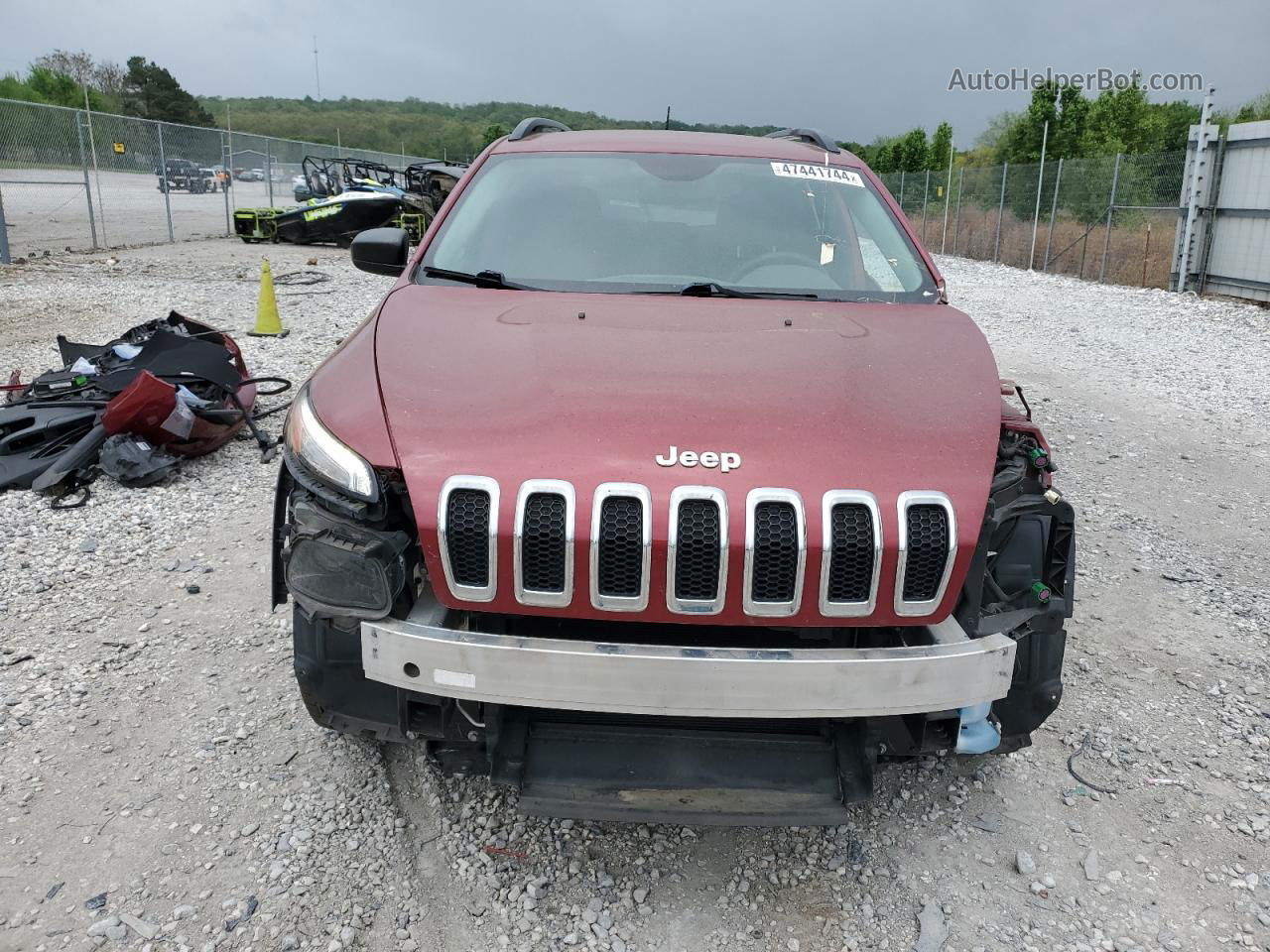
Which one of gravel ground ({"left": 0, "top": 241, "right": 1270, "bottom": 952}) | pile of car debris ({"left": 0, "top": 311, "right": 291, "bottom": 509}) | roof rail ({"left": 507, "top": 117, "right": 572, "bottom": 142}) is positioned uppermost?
roof rail ({"left": 507, "top": 117, "right": 572, "bottom": 142})

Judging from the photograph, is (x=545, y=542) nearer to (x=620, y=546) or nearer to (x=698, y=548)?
(x=620, y=546)

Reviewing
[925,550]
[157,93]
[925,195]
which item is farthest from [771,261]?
[157,93]

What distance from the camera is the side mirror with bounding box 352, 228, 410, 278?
3.77m

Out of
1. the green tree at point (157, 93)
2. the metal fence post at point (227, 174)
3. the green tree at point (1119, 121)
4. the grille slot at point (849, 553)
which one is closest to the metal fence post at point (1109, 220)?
the green tree at point (1119, 121)

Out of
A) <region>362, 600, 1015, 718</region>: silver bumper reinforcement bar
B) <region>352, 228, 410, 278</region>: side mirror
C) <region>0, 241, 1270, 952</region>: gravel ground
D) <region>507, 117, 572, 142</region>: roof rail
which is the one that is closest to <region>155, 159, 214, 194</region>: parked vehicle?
<region>507, 117, 572, 142</region>: roof rail

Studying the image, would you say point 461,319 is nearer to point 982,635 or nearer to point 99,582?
point 982,635

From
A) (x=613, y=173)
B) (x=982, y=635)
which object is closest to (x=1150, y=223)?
(x=613, y=173)

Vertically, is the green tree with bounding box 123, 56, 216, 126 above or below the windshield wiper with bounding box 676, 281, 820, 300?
above

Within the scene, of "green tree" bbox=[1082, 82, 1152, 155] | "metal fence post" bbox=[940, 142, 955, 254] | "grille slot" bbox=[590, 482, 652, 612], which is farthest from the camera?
"green tree" bbox=[1082, 82, 1152, 155]

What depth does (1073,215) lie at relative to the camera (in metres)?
20.3

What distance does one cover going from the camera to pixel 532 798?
2.22 meters

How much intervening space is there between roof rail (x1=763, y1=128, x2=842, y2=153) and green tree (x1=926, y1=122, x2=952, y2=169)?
135 ft

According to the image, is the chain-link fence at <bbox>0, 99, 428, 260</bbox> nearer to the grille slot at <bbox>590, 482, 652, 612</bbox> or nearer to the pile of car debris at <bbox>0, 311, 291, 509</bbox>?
the pile of car debris at <bbox>0, 311, 291, 509</bbox>

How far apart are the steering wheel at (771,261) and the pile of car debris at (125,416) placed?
3.48 meters
